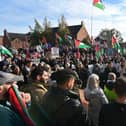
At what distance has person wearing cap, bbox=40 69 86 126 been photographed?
384 cm

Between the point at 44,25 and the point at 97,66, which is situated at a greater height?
the point at 44,25

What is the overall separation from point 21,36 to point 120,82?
105646 millimetres

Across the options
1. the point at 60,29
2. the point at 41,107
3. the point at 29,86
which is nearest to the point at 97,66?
the point at 29,86

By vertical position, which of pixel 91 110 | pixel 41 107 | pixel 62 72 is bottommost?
pixel 91 110

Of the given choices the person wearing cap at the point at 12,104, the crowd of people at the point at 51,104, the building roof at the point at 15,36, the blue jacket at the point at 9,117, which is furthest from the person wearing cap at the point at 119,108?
the building roof at the point at 15,36

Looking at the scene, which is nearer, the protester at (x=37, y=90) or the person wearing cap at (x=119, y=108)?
the protester at (x=37, y=90)

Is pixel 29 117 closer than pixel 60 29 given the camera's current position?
Yes

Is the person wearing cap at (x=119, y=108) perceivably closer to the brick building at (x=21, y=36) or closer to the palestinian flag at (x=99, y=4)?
the palestinian flag at (x=99, y=4)

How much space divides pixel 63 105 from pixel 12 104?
1.02m

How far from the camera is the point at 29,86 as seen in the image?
5.00 m

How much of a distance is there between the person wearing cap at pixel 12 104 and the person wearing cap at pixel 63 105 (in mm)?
544

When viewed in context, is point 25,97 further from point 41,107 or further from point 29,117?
point 41,107

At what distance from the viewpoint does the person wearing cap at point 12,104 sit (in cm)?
295

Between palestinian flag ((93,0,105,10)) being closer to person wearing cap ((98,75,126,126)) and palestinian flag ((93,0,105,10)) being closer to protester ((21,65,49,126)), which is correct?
protester ((21,65,49,126))
